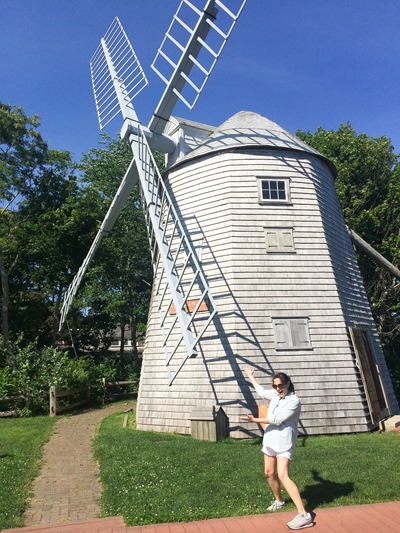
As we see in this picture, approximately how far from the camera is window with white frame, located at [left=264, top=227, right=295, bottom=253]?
10.9 metres

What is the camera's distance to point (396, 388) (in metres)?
21.6

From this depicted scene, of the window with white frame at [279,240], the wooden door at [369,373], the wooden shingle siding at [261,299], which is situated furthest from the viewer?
the window with white frame at [279,240]

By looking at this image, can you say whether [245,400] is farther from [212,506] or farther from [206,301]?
[212,506]

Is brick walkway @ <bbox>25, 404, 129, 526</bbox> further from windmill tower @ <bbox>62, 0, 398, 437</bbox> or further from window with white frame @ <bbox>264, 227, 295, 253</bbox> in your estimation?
window with white frame @ <bbox>264, 227, 295, 253</bbox>

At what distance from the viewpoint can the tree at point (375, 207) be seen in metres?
21.0

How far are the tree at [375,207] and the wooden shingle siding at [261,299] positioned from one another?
9670mm

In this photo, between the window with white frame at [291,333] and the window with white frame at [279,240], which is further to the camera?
the window with white frame at [279,240]

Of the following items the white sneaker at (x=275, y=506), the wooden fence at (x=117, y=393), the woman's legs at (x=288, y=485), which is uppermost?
the wooden fence at (x=117, y=393)

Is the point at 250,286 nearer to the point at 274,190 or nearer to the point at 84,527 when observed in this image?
the point at 274,190

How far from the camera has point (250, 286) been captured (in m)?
10.4

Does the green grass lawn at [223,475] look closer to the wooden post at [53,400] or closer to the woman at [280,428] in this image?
the woman at [280,428]

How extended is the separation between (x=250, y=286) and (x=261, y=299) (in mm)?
444

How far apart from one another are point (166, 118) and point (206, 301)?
7062mm

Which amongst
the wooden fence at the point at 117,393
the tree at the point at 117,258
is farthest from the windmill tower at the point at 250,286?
the tree at the point at 117,258
